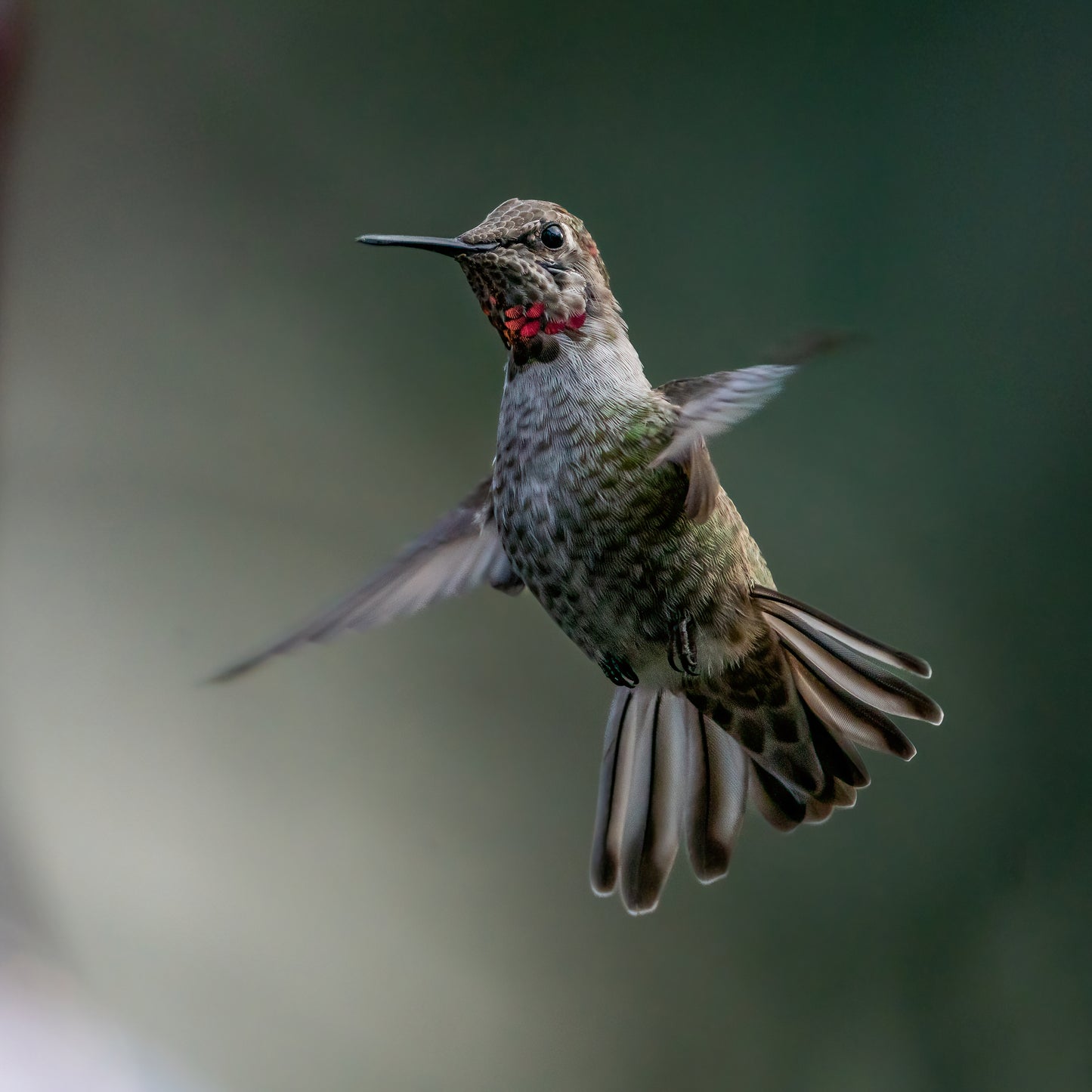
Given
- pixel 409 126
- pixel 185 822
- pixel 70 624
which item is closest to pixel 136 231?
pixel 409 126

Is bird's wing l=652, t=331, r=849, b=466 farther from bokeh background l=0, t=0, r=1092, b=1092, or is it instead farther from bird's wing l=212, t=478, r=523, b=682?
bokeh background l=0, t=0, r=1092, b=1092

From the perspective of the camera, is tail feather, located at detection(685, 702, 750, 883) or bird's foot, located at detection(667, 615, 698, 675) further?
tail feather, located at detection(685, 702, 750, 883)

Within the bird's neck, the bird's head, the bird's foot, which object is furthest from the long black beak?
the bird's foot

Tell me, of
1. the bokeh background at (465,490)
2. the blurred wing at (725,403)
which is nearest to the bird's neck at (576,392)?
the blurred wing at (725,403)

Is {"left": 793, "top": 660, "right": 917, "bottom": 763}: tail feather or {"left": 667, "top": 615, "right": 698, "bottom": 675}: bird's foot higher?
{"left": 667, "top": 615, "right": 698, "bottom": 675}: bird's foot

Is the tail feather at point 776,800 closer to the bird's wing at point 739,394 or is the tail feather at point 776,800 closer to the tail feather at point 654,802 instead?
the tail feather at point 654,802

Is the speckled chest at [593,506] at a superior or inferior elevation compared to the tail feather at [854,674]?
superior

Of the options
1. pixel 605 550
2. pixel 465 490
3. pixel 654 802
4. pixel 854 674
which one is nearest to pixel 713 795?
pixel 654 802
